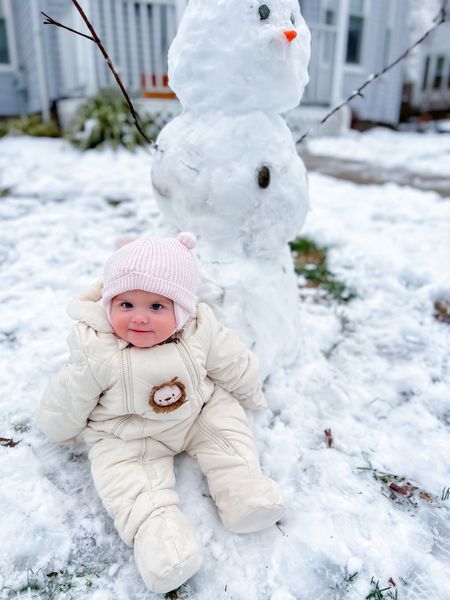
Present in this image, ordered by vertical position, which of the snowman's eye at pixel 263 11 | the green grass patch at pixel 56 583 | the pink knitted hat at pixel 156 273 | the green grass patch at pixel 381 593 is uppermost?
the snowman's eye at pixel 263 11

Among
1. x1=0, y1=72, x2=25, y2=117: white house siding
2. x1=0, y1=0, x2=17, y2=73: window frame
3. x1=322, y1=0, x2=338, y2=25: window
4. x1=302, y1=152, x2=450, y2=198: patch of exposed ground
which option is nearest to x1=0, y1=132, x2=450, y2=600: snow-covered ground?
x1=302, y1=152, x2=450, y2=198: patch of exposed ground

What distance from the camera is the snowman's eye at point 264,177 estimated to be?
1.50m

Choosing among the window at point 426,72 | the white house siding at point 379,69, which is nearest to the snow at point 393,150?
the white house siding at point 379,69

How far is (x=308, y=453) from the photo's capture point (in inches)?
56.9

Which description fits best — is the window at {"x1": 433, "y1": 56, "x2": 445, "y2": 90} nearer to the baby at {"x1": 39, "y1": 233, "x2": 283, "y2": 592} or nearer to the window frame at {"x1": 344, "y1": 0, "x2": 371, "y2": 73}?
the window frame at {"x1": 344, "y1": 0, "x2": 371, "y2": 73}

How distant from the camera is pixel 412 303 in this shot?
241cm

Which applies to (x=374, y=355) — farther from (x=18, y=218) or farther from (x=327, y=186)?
(x=327, y=186)

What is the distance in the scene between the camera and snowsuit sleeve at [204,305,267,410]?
137cm

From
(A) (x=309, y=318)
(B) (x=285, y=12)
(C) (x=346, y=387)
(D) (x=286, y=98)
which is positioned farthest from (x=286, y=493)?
(B) (x=285, y=12)

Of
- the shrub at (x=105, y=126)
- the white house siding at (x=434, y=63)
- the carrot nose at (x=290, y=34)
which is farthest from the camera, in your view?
the white house siding at (x=434, y=63)

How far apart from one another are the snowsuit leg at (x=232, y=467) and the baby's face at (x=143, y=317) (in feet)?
0.99

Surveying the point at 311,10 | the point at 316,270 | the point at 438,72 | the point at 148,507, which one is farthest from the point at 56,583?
the point at 438,72

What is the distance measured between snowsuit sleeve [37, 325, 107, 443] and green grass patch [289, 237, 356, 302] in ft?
5.14

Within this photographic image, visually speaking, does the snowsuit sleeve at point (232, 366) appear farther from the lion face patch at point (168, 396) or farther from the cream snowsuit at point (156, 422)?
the lion face patch at point (168, 396)
